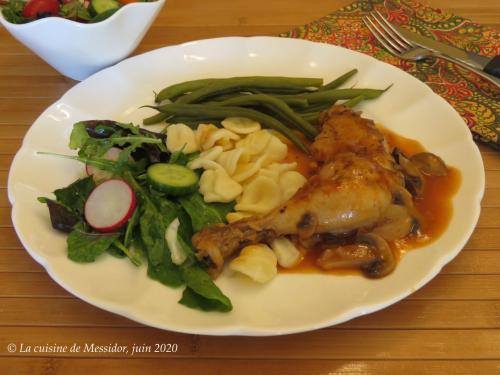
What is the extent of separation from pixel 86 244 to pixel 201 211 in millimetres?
665

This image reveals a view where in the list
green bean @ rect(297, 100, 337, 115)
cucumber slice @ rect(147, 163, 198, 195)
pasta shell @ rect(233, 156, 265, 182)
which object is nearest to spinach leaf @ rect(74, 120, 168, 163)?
cucumber slice @ rect(147, 163, 198, 195)

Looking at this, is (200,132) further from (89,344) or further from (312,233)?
(89,344)

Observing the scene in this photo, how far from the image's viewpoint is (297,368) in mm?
2078

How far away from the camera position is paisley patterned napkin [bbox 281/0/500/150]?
340cm

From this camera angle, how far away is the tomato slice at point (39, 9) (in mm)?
3518

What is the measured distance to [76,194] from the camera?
2.70 meters

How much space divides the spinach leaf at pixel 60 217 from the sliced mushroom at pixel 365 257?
1.38m

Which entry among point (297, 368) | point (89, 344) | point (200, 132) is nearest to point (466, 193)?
point (297, 368)

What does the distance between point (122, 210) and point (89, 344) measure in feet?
2.38

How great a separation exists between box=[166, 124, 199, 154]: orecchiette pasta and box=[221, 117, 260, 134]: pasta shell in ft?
0.94

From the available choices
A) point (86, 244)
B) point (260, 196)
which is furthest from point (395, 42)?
point (86, 244)

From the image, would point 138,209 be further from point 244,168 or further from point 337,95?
point 337,95

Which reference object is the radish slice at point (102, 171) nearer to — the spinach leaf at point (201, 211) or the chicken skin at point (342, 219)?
the spinach leaf at point (201, 211)

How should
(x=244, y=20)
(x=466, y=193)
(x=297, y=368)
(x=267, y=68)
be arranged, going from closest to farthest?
(x=297, y=368), (x=466, y=193), (x=267, y=68), (x=244, y=20)
